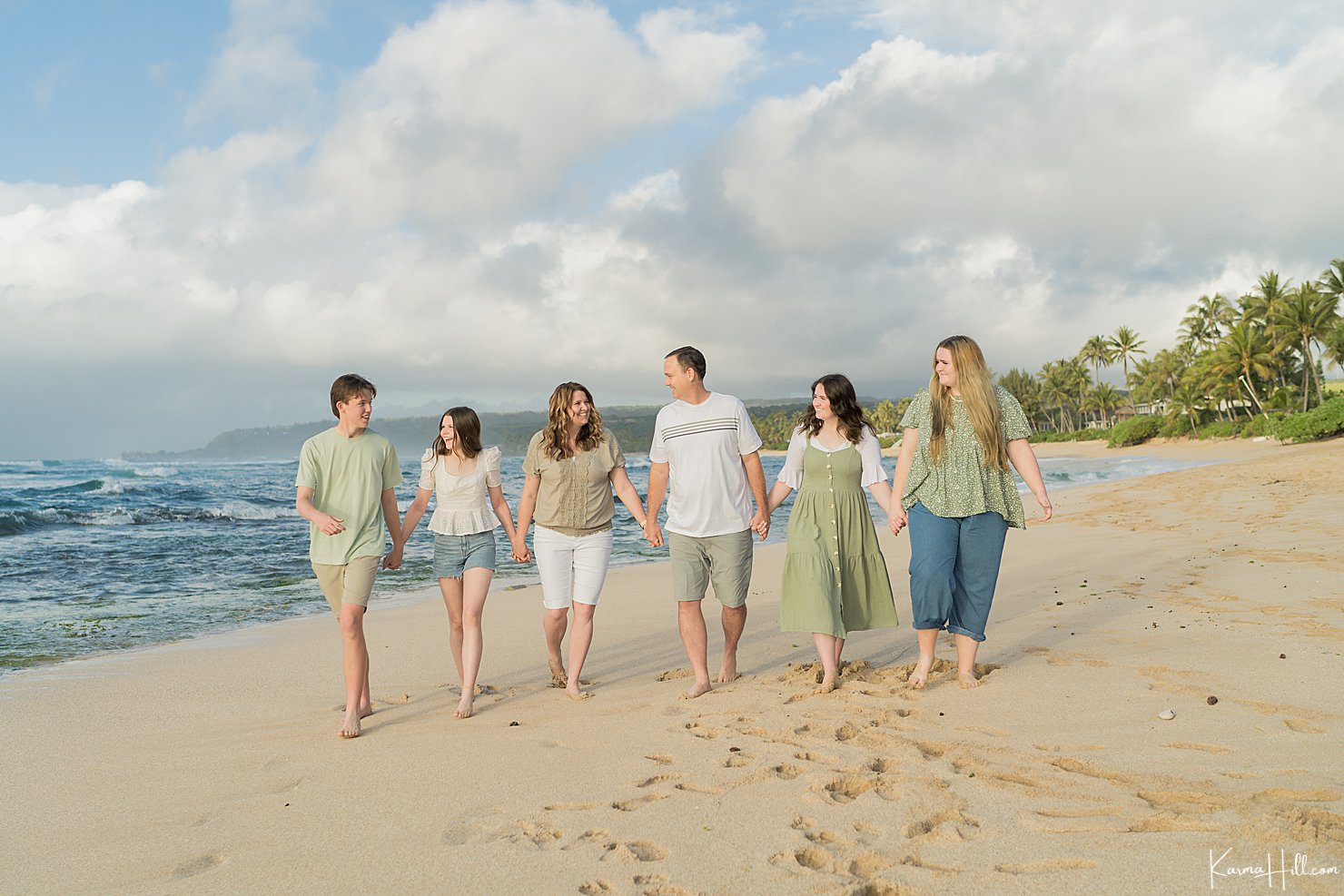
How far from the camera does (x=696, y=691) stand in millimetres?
5145

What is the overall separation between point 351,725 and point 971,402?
12.9ft

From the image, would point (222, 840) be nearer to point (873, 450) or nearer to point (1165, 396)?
point (873, 450)

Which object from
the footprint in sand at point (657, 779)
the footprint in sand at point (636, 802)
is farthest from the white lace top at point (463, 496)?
the footprint in sand at point (636, 802)

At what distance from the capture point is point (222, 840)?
335 cm

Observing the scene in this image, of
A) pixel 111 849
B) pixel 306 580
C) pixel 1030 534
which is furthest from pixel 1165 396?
pixel 111 849

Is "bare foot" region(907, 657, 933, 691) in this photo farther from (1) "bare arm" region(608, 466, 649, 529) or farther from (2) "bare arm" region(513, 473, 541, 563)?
(2) "bare arm" region(513, 473, 541, 563)

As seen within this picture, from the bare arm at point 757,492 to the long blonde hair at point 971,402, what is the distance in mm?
1076

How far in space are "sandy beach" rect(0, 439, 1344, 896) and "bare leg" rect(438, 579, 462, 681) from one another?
0.34 m

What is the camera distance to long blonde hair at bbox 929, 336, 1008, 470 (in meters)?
4.80

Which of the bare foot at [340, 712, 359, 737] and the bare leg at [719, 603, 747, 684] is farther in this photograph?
the bare leg at [719, 603, 747, 684]

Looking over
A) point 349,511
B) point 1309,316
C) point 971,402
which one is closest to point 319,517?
point 349,511

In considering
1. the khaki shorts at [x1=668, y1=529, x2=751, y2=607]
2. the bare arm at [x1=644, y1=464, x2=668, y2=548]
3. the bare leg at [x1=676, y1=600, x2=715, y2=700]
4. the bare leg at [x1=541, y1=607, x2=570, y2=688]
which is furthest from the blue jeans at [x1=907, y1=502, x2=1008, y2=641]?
the bare leg at [x1=541, y1=607, x2=570, y2=688]

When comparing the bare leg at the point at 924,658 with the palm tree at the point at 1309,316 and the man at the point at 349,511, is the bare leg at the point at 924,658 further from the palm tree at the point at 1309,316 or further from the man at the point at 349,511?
the palm tree at the point at 1309,316

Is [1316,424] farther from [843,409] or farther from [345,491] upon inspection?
[345,491]
